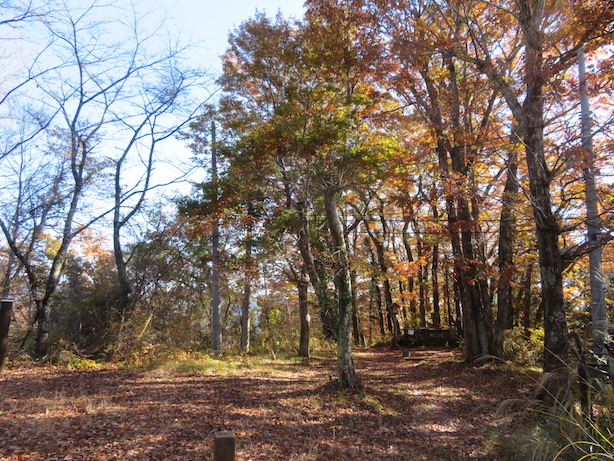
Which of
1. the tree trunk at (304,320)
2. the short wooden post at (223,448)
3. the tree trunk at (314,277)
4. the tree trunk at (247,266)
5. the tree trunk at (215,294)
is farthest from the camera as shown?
the tree trunk at (304,320)

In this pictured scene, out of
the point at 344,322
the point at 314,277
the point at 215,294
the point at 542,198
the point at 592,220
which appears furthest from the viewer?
the point at 215,294

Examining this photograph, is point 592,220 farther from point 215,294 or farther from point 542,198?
point 215,294

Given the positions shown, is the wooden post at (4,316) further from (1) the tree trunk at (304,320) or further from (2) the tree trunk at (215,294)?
(1) the tree trunk at (304,320)

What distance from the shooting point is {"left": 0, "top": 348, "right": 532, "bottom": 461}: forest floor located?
16.5 feet

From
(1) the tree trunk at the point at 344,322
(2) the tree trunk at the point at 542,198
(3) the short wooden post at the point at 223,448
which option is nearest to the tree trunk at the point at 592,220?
(2) the tree trunk at the point at 542,198

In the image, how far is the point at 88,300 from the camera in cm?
1155

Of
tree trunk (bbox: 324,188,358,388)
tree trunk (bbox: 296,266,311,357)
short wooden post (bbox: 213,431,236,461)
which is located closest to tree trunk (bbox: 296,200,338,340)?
tree trunk (bbox: 324,188,358,388)

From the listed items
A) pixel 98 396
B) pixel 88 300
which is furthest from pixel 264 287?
pixel 98 396

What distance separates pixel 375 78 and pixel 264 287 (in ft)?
39.2

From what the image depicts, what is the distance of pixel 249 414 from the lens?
6762mm

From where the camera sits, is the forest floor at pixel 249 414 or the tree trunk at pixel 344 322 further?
the tree trunk at pixel 344 322

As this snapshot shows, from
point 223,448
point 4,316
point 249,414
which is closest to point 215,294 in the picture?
point 4,316

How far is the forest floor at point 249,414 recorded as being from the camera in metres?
5.04

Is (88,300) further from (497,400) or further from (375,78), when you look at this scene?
(497,400)
